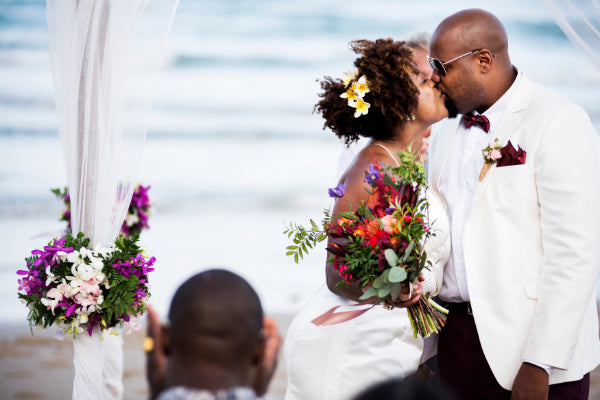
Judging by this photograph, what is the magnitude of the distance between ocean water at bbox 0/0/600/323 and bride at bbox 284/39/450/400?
4.46 metres

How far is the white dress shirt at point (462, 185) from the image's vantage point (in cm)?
326

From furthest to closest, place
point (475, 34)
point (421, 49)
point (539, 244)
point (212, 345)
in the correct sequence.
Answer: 1. point (421, 49)
2. point (475, 34)
3. point (539, 244)
4. point (212, 345)

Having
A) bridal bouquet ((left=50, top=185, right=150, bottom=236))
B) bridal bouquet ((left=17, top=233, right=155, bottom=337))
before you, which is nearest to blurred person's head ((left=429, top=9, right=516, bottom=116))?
bridal bouquet ((left=17, top=233, right=155, bottom=337))

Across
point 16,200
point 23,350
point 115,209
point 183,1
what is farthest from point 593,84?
point 115,209

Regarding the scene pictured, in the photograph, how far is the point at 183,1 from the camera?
1652cm

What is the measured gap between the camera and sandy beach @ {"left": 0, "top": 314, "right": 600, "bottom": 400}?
556 centimetres

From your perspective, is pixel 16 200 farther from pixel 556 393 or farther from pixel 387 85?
pixel 556 393

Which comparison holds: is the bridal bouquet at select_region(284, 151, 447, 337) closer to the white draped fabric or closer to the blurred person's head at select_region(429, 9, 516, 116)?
the blurred person's head at select_region(429, 9, 516, 116)

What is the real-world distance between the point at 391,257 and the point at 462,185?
0.75 meters

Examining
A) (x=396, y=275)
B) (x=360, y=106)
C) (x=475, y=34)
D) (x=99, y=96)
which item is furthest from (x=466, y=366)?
(x=99, y=96)

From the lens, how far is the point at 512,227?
9.98 feet

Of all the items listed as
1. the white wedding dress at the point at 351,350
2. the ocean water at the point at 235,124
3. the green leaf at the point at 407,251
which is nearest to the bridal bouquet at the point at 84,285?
the white wedding dress at the point at 351,350

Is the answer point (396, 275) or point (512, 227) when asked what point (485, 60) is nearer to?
point (512, 227)

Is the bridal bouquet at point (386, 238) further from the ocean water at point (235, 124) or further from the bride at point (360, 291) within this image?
the ocean water at point (235, 124)
